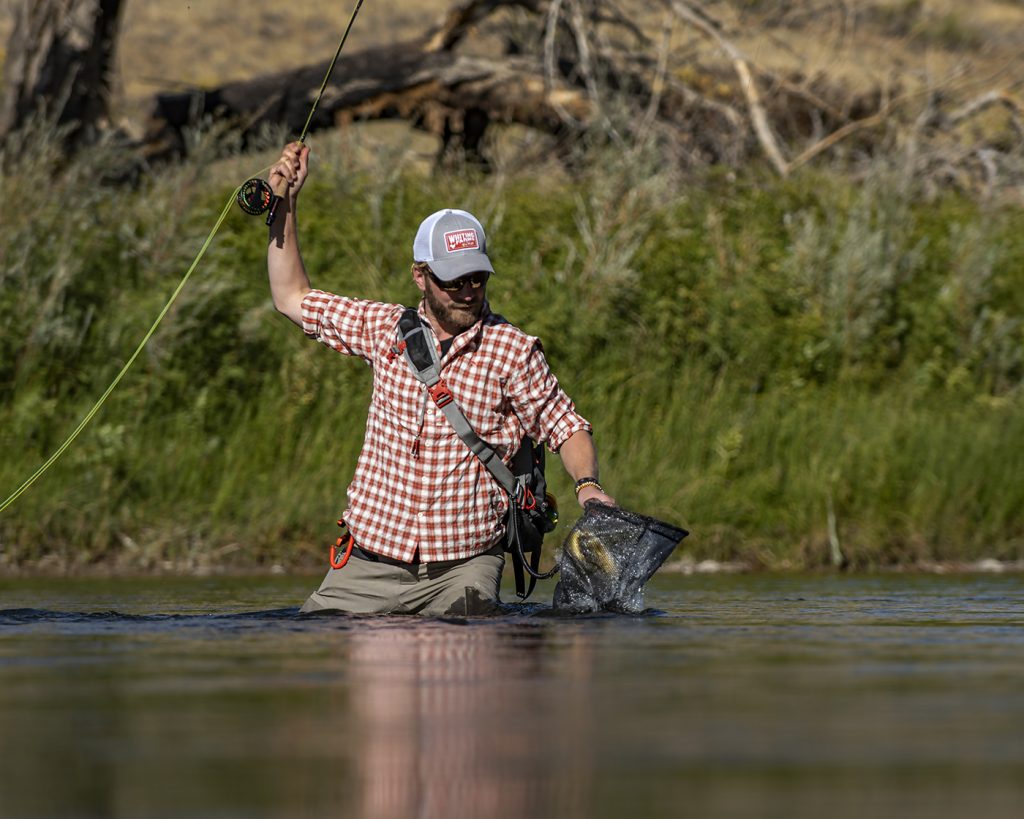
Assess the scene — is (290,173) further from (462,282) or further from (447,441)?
(447,441)

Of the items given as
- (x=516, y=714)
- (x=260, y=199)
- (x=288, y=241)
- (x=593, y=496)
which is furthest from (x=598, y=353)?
(x=516, y=714)

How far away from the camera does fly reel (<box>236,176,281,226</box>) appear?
27.7ft

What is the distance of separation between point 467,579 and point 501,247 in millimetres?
7926

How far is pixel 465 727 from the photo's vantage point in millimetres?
4910

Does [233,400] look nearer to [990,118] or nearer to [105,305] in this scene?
[105,305]

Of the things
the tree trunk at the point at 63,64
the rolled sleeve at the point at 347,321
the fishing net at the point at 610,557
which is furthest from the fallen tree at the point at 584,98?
the fishing net at the point at 610,557

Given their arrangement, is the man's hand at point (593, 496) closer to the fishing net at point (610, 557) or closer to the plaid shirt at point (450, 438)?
the fishing net at point (610, 557)

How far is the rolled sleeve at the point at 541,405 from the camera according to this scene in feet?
26.2

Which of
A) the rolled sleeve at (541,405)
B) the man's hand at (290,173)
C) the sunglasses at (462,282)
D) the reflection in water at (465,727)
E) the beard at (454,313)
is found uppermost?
the man's hand at (290,173)

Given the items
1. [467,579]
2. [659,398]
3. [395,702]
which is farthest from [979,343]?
[395,702]

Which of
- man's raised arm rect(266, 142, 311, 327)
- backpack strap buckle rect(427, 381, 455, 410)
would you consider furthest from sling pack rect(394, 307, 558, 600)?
man's raised arm rect(266, 142, 311, 327)

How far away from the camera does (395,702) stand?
5438mm

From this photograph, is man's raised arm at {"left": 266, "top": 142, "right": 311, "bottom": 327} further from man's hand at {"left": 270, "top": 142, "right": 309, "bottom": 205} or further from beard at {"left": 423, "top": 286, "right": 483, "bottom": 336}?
beard at {"left": 423, "top": 286, "right": 483, "bottom": 336}

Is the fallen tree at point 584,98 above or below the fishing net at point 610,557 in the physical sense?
above
